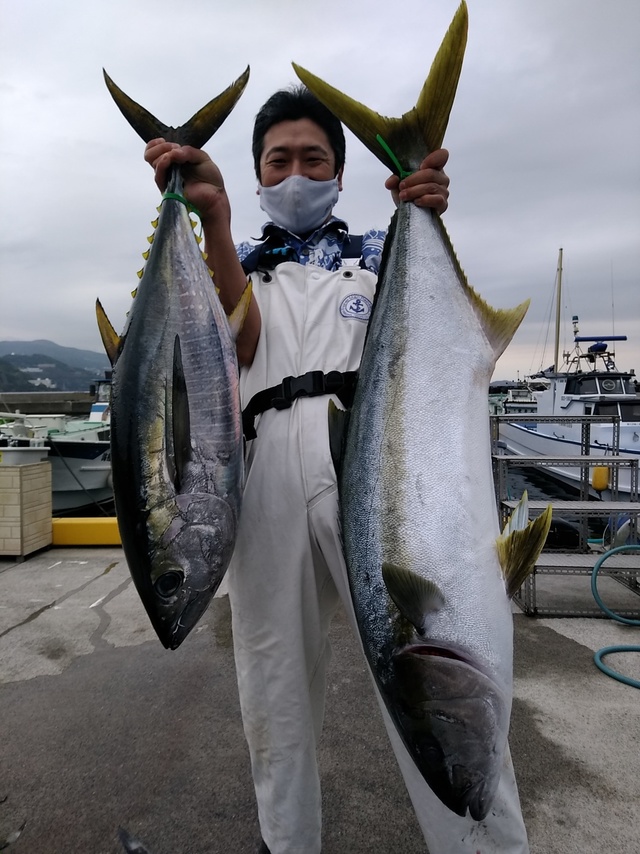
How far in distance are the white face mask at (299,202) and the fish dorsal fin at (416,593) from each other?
122 centimetres

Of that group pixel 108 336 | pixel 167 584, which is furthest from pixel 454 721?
pixel 108 336

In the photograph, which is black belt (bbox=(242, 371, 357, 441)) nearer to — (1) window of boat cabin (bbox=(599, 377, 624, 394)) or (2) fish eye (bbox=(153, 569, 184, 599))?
(2) fish eye (bbox=(153, 569, 184, 599))

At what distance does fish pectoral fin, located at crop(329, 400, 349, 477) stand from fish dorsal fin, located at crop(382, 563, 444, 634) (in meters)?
0.35

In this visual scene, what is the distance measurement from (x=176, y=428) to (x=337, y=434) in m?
0.41

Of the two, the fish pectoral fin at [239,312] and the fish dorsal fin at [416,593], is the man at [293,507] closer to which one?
the fish pectoral fin at [239,312]

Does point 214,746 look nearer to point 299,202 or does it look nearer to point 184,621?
point 184,621

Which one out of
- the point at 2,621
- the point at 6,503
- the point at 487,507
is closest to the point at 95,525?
the point at 6,503

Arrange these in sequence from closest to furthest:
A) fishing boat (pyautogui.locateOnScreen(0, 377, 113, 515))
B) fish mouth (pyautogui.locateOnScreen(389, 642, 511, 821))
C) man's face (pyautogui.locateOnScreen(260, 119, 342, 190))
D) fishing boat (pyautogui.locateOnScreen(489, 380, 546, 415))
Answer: fish mouth (pyautogui.locateOnScreen(389, 642, 511, 821)), man's face (pyautogui.locateOnScreen(260, 119, 342, 190)), fishing boat (pyautogui.locateOnScreen(0, 377, 113, 515)), fishing boat (pyautogui.locateOnScreen(489, 380, 546, 415))

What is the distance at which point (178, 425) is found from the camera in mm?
1406

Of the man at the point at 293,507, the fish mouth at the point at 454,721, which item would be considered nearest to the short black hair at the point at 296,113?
the man at the point at 293,507

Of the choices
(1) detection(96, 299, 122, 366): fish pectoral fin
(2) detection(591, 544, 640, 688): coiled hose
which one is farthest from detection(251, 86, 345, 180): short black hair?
(2) detection(591, 544, 640, 688): coiled hose

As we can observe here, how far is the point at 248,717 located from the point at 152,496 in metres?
0.79

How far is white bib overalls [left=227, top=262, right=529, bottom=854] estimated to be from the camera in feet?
5.12

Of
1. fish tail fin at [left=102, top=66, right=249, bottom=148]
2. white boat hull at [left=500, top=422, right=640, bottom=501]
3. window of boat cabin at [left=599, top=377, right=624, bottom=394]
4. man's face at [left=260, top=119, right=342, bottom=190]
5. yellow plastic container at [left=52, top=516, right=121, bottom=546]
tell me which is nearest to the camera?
fish tail fin at [left=102, top=66, right=249, bottom=148]
